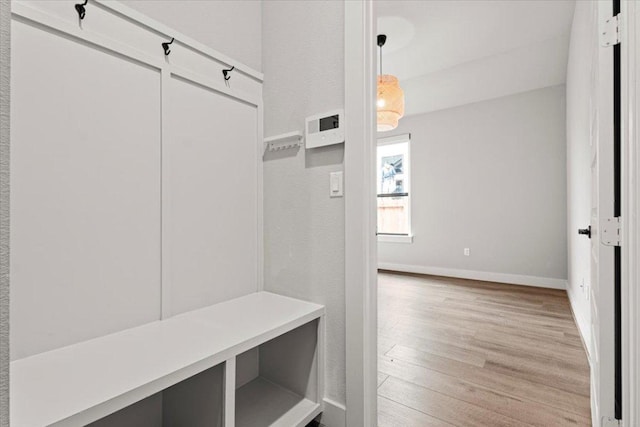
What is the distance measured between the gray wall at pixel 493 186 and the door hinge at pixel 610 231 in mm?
3387

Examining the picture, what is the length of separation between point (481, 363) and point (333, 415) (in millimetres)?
1176

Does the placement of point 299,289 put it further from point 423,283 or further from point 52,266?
point 423,283

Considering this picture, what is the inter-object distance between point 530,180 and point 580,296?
190 cm

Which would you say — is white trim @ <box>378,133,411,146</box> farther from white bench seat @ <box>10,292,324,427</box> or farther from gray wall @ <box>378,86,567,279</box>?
white bench seat @ <box>10,292,324,427</box>

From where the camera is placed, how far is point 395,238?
5.26m

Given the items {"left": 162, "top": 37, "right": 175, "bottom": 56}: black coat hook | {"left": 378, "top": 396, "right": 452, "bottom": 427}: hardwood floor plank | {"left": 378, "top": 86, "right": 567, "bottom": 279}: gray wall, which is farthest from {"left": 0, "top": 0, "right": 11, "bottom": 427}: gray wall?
{"left": 378, "top": 86, "right": 567, "bottom": 279}: gray wall

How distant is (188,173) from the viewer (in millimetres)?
1453

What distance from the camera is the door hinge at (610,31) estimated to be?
45.0 inches

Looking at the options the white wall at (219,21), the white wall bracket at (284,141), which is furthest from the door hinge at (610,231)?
the white wall at (219,21)

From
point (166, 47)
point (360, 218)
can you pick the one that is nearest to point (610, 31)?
point (360, 218)

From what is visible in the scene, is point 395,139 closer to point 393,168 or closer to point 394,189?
point 393,168

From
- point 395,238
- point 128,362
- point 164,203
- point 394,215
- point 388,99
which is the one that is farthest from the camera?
point 394,215

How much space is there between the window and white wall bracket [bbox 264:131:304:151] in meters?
3.62

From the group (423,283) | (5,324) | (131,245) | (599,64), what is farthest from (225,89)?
(423,283)
